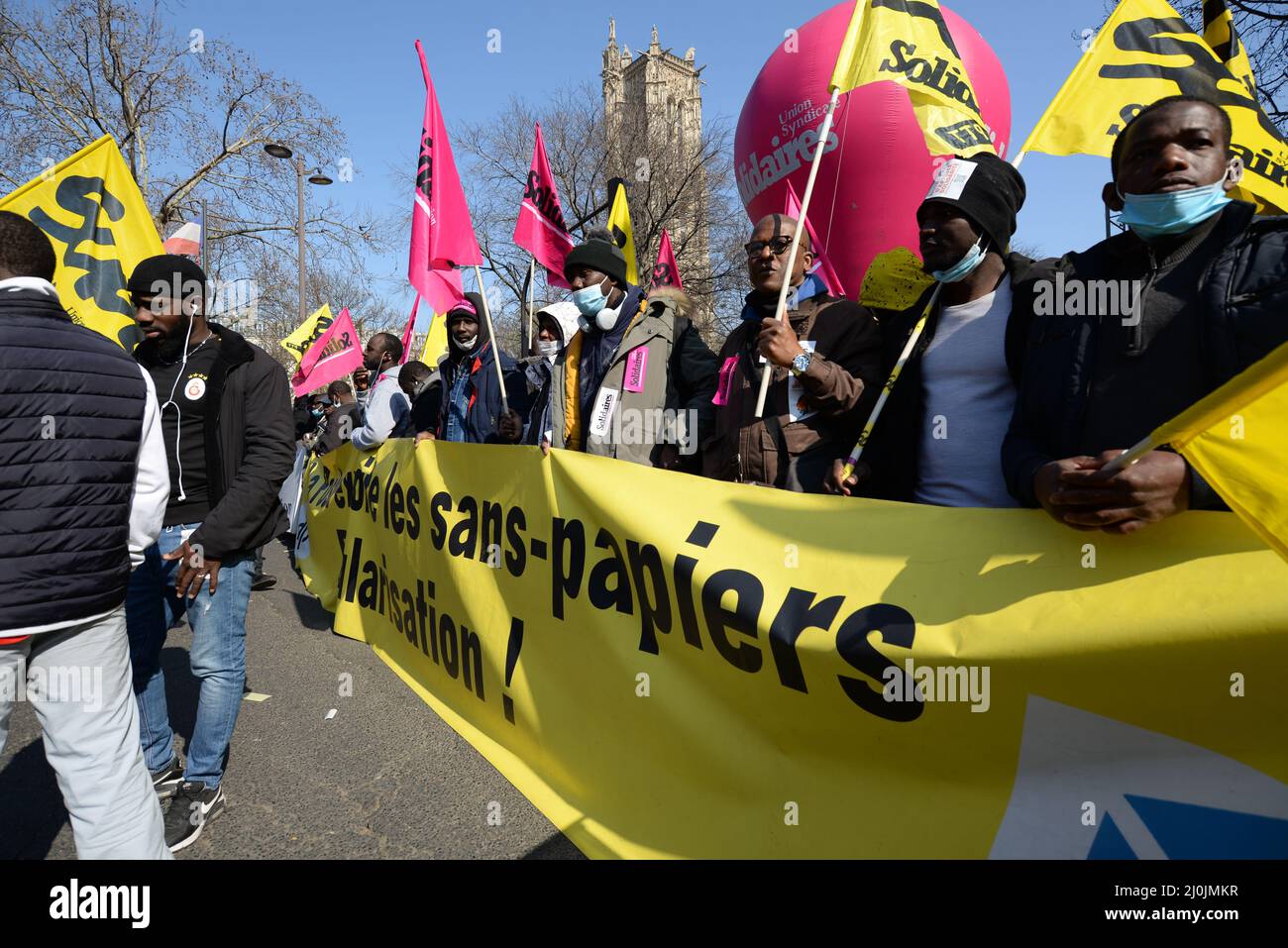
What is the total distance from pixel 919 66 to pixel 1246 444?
9.22 feet

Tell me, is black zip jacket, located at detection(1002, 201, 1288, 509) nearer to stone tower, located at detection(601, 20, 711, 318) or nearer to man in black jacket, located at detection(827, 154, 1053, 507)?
man in black jacket, located at detection(827, 154, 1053, 507)

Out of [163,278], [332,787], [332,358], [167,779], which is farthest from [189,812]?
[332,358]

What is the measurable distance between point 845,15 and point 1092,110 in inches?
137

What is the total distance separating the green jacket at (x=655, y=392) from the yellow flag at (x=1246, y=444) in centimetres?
228

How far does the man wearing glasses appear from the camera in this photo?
2.61 m

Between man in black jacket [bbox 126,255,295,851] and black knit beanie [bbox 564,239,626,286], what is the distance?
5.04 feet

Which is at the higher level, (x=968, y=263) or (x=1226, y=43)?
(x=1226, y=43)

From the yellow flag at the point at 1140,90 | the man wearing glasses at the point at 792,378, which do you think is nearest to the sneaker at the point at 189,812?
the man wearing glasses at the point at 792,378

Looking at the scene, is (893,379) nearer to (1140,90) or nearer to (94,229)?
(1140,90)

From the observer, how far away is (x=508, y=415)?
4500 millimetres

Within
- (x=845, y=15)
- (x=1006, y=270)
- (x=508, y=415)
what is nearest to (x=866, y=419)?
(x=1006, y=270)

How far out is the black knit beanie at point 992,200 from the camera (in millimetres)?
2387

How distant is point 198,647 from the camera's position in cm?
298

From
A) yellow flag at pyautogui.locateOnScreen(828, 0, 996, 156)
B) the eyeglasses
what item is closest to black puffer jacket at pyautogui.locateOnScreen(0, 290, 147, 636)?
the eyeglasses
